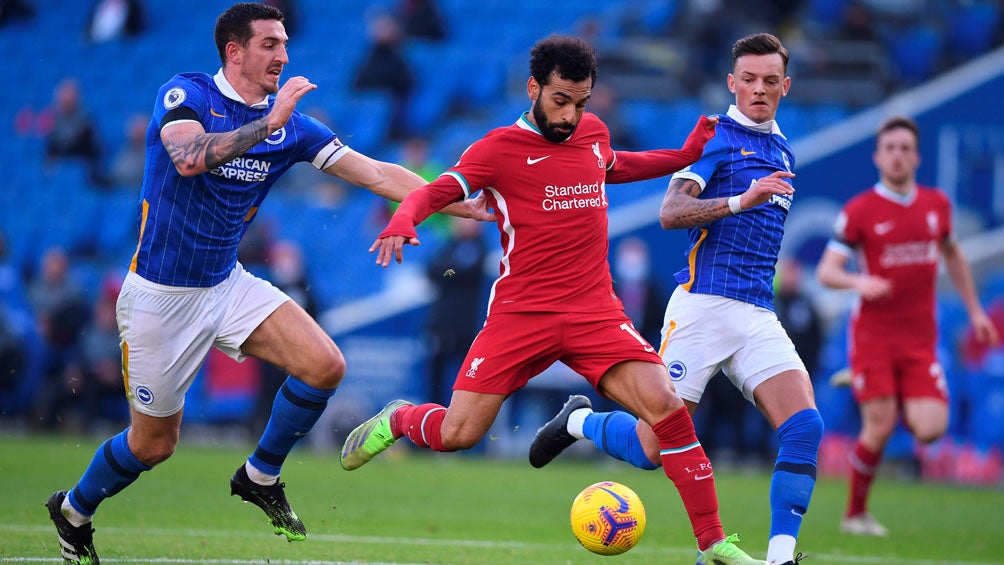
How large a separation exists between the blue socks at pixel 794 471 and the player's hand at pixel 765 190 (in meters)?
1.16

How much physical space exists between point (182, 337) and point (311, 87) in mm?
1541

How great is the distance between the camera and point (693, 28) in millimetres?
19797

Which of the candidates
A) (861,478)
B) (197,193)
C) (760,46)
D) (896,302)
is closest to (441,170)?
(896,302)

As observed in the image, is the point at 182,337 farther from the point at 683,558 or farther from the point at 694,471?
the point at 683,558

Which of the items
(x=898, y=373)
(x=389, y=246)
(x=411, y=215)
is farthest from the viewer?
(x=898, y=373)

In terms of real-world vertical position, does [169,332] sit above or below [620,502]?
above

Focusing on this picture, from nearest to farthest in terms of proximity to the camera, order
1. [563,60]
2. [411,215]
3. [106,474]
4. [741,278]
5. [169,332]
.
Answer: [411,215] → [563,60] → [169,332] → [106,474] → [741,278]

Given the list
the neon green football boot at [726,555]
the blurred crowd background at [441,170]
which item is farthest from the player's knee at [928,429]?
the blurred crowd background at [441,170]

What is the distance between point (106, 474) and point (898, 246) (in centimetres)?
673

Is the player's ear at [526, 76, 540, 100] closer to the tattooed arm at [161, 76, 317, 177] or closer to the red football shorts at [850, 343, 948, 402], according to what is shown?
the tattooed arm at [161, 76, 317, 177]

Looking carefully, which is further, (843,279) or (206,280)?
(843,279)

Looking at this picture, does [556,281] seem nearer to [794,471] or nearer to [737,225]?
[737,225]

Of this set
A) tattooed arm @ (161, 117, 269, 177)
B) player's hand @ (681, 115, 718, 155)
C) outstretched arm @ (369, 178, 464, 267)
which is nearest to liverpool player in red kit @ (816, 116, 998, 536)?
player's hand @ (681, 115, 718, 155)

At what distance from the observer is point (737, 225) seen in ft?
24.6
